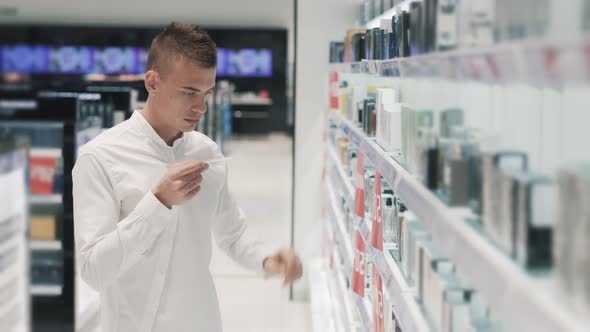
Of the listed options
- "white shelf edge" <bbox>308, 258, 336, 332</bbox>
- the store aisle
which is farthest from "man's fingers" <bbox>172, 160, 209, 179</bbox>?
the store aisle

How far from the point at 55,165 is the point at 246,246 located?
2708 mm

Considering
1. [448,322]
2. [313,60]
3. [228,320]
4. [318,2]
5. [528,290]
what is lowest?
[228,320]

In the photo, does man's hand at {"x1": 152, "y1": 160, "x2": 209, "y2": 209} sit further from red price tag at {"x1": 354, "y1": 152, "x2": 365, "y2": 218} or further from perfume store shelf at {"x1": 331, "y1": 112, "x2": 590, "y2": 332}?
red price tag at {"x1": 354, "y1": 152, "x2": 365, "y2": 218}

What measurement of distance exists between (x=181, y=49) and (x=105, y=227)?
552 millimetres

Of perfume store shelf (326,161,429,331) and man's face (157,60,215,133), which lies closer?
perfume store shelf (326,161,429,331)

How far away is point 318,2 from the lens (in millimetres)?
6117

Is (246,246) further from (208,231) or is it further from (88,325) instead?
(88,325)

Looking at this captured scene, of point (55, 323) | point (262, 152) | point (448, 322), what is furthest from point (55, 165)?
point (262, 152)

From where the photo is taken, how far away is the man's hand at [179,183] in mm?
1902

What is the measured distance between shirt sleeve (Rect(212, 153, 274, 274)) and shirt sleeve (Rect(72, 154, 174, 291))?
40cm

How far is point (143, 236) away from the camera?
76.3 inches

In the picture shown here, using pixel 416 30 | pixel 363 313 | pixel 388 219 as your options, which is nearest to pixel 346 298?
pixel 363 313

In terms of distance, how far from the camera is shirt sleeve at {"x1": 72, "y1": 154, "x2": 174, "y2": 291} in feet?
6.32

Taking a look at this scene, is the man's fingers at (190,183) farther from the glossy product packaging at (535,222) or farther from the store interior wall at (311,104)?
the store interior wall at (311,104)
